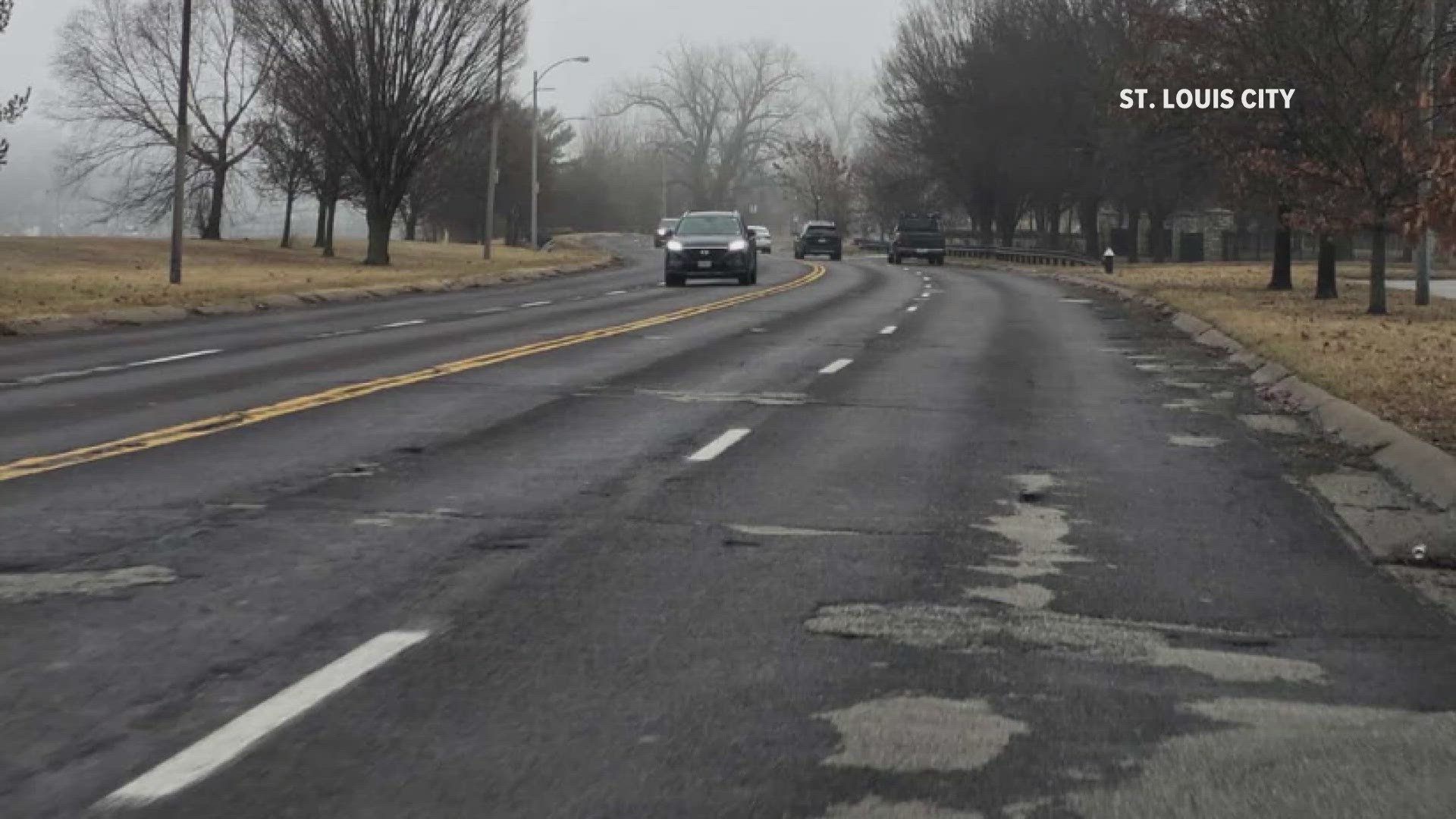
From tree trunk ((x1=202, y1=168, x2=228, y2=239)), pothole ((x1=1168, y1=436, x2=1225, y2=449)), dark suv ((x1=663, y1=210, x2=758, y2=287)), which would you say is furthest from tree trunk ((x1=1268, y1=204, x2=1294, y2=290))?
tree trunk ((x1=202, y1=168, x2=228, y2=239))

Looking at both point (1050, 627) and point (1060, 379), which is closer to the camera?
point (1050, 627)

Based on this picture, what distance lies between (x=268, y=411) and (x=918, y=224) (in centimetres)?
5844

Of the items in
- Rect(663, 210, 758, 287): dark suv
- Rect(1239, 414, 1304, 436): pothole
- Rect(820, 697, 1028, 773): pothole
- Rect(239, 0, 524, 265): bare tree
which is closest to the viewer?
Rect(820, 697, 1028, 773): pothole

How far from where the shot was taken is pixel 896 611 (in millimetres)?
6828

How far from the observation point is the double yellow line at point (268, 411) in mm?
10578

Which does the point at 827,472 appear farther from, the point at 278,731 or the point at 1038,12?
the point at 1038,12

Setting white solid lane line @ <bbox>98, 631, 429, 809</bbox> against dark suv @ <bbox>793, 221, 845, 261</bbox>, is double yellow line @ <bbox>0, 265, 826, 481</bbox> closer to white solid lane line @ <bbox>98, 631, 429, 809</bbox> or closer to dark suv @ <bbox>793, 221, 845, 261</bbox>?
white solid lane line @ <bbox>98, 631, 429, 809</bbox>

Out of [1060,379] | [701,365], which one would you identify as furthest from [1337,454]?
[701,365]

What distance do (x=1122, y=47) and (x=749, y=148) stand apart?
8560 centimetres

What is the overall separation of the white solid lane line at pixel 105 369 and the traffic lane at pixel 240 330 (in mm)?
141

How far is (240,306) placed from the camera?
1219 inches

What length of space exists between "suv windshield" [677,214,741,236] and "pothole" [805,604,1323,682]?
34.8m

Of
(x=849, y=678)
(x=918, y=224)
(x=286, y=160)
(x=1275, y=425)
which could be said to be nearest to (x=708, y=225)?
(x=1275, y=425)

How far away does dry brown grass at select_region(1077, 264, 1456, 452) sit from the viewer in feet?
47.2
